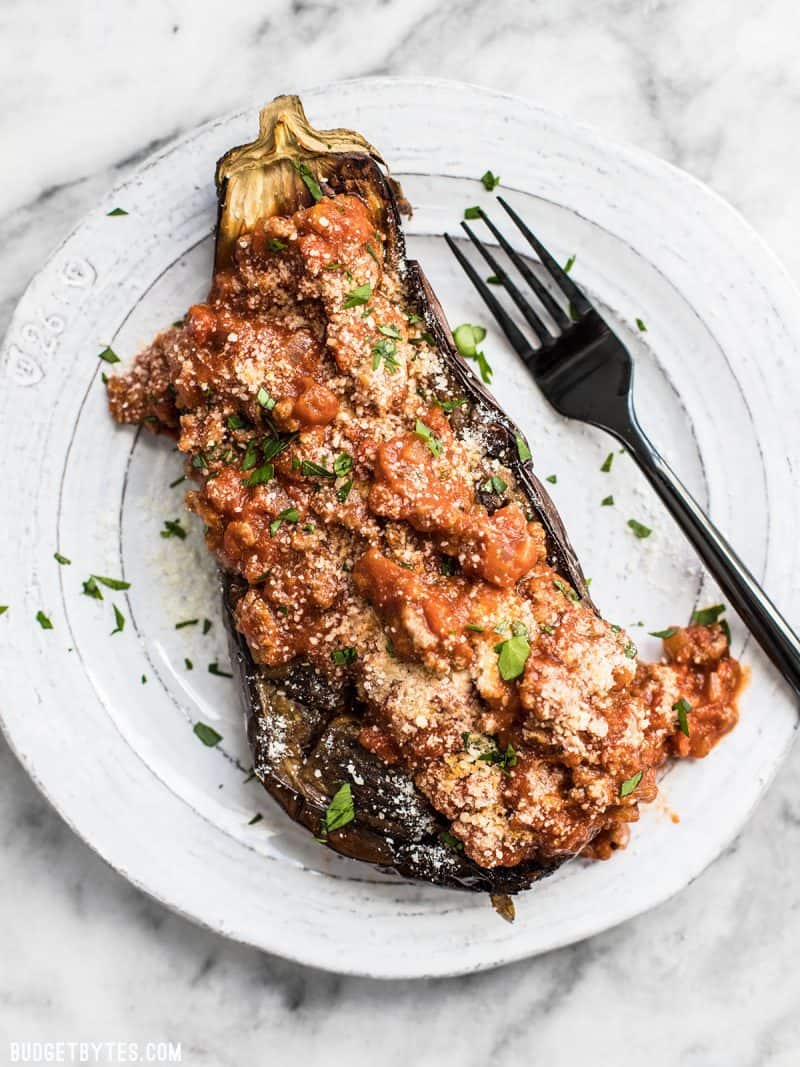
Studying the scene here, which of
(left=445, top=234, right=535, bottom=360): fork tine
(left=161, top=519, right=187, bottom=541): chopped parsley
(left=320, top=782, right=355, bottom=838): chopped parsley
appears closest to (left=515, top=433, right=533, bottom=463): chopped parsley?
(left=445, top=234, right=535, bottom=360): fork tine

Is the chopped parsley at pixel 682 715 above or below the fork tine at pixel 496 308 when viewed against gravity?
below

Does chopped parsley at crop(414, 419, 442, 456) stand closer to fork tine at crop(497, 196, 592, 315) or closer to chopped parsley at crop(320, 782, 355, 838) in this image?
fork tine at crop(497, 196, 592, 315)

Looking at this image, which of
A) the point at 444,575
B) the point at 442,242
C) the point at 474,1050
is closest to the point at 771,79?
the point at 442,242

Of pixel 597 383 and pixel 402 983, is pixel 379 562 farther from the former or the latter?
pixel 402 983

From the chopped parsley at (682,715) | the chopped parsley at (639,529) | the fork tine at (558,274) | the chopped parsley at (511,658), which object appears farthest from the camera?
the chopped parsley at (639,529)

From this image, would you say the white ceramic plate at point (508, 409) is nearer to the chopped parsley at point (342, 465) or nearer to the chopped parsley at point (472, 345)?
the chopped parsley at point (472, 345)

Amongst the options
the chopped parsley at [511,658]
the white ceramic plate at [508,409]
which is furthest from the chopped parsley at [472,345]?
the chopped parsley at [511,658]

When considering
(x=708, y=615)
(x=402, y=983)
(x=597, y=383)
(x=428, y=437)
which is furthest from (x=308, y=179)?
(x=402, y=983)
